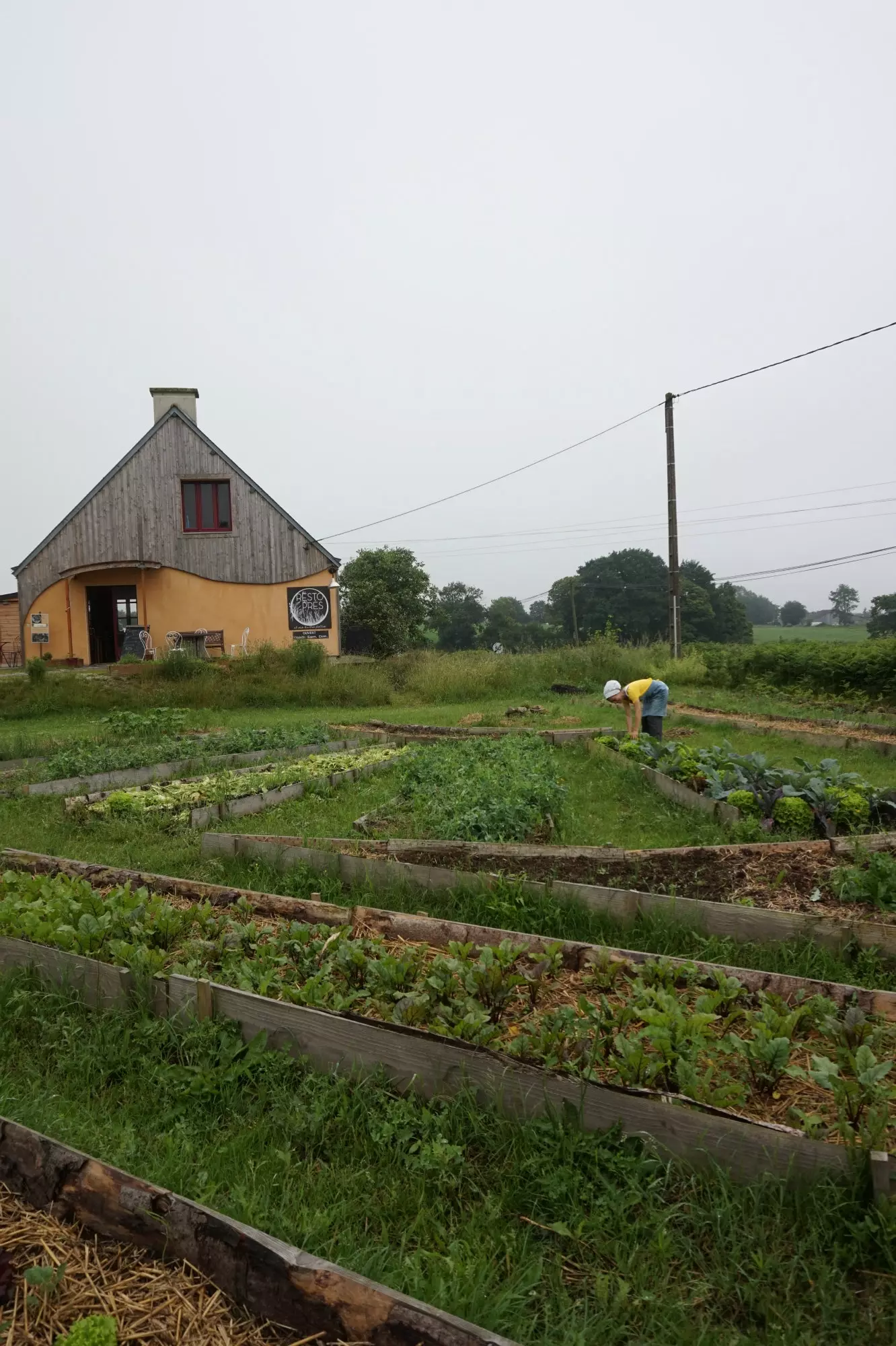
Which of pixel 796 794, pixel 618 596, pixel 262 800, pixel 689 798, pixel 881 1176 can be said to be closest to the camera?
pixel 881 1176

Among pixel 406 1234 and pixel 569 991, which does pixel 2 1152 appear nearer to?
pixel 406 1234

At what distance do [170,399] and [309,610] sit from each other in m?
8.24

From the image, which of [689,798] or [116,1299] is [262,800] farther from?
[116,1299]

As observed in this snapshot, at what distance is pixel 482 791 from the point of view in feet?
23.8

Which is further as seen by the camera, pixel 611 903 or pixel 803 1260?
pixel 611 903

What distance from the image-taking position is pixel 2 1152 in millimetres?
2578

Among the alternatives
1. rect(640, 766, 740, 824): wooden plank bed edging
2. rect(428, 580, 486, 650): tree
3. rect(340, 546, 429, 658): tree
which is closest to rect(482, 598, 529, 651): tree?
rect(428, 580, 486, 650): tree

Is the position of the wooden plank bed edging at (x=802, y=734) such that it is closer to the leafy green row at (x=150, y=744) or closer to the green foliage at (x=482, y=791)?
the green foliage at (x=482, y=791)

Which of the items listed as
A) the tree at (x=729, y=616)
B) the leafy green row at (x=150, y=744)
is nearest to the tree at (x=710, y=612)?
the tree at (x=729, y=616)

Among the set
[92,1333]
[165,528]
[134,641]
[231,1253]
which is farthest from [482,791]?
[165,528]

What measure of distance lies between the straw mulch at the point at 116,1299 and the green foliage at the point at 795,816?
5.32 m

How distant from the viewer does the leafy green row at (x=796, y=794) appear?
20.7ft

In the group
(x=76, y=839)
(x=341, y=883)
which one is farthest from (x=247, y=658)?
(x=341, y=883)

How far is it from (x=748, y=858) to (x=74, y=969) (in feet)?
13.4
